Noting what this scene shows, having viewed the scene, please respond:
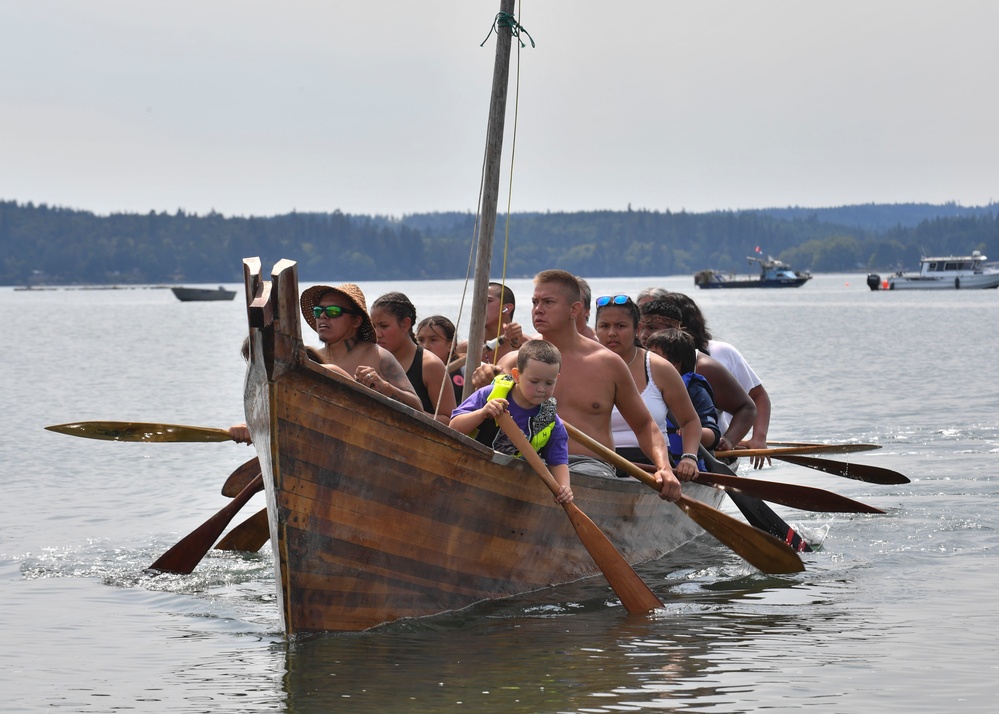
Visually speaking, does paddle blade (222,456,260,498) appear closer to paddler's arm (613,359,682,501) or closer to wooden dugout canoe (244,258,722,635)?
wooden dugout canoe (244,258,722,635)

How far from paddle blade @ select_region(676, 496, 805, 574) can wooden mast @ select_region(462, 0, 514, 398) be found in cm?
188

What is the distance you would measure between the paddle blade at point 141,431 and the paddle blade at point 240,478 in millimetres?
576

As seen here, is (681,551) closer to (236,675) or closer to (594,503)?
(594,503)

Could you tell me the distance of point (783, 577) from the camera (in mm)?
9625

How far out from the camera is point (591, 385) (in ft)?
27.1

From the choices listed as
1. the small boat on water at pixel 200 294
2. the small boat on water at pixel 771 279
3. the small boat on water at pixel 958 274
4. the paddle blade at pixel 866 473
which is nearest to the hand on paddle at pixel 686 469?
the paddle blade at pixel 866 473

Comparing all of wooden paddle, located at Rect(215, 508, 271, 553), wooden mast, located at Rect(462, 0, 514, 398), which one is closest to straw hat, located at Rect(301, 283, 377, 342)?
wooden mast, located at Rect(462, 0, 514, 398)

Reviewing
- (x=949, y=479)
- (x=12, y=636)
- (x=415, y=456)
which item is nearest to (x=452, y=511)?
(x=415, y=456)

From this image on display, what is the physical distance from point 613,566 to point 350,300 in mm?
2242

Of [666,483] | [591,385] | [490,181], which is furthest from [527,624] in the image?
[490,181]

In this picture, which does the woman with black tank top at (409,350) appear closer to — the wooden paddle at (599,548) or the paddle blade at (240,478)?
the wooden paddle at (599,548)

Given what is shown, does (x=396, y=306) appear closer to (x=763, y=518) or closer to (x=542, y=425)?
(x=542, y=425)

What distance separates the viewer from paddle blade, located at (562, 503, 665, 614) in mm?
7734

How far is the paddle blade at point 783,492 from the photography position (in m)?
9.27
